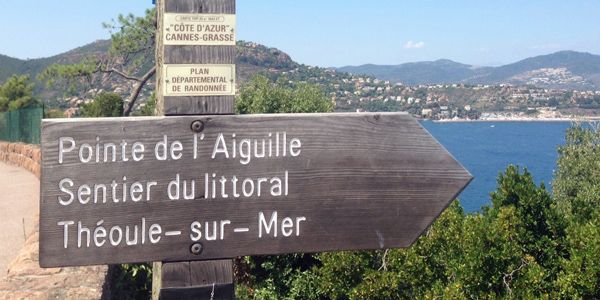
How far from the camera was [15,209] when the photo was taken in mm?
9883

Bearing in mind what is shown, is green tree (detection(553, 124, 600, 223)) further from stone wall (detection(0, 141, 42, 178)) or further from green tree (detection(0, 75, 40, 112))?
green tree (detection(0, 75, 40, 112))

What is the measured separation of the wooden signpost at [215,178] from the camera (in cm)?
179

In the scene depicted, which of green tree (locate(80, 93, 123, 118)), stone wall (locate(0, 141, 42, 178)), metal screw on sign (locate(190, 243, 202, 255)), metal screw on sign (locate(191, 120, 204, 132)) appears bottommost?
stone wall (locate(0, 141, 42, 178))

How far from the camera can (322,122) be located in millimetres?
1966

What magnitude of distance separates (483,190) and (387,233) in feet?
139

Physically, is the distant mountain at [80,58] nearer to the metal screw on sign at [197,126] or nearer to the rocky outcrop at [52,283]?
the rocky outcrop at [52,283]

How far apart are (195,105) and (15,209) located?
29.5ft

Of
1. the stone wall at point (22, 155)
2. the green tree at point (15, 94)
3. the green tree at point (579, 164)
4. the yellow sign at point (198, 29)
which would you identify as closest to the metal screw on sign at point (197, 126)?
the yellow sign at point (198, 29)

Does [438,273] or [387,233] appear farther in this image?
[438,273]

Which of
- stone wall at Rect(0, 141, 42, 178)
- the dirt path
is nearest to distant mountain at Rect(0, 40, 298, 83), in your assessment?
stone wall at Rect(0, 141, 42, 178)

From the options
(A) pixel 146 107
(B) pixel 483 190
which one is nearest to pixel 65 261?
(A) pixel 146 107

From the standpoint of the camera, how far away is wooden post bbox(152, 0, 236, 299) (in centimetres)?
190

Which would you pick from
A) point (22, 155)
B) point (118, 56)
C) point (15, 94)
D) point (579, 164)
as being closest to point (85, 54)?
point (15, 94)

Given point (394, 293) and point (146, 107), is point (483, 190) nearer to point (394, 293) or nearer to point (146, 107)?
point (146, 107)
